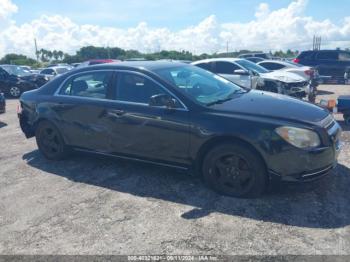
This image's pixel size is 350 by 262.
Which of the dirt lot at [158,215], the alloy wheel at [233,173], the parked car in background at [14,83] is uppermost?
the parked car in background at [14,83]

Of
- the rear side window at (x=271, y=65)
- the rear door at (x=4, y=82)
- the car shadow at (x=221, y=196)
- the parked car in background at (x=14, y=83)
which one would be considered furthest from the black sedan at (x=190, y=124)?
the rear door at (x=4, y=82)

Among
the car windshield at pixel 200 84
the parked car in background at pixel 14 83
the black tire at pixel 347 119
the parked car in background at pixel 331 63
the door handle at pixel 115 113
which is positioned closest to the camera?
the car windshield at pixel 200 84

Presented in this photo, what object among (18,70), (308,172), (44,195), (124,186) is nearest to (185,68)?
(124,186)

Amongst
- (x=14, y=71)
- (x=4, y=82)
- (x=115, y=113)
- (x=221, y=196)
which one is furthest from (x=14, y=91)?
(x=221, y=196)

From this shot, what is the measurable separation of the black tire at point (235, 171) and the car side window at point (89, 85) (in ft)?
6.12

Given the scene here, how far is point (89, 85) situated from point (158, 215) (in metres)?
2.42

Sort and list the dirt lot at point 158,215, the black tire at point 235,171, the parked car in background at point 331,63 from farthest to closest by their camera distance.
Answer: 1. the parked car in background at point 331,63
2. the black tire at point 235,171
3. the dirt lot at point 158,215

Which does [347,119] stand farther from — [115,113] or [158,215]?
[158,215]

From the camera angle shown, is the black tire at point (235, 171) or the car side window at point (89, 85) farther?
the car side window at point (89, 85)

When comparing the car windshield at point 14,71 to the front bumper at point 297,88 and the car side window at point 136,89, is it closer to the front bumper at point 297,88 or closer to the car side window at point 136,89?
the front bumper at point 297,88

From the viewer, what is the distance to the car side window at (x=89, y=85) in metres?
4.86

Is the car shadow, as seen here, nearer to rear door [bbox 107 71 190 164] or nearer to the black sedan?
the black sedan

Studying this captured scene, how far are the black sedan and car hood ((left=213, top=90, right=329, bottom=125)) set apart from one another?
0.04ft

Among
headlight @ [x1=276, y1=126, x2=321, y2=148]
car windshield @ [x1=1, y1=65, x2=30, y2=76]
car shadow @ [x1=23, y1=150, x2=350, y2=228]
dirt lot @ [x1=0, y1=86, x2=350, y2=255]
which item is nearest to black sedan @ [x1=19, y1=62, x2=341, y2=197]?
headlight @ [x1=276, y1=126, x2=321, y2=148]
